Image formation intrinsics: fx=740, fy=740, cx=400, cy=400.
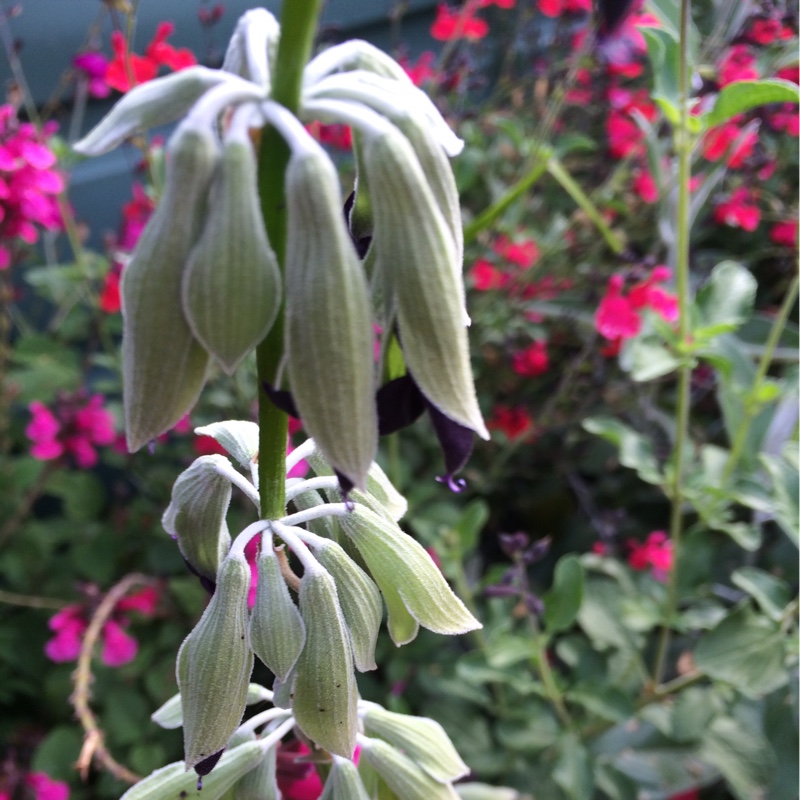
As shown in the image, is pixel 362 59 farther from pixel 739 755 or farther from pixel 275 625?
pixel 739 755

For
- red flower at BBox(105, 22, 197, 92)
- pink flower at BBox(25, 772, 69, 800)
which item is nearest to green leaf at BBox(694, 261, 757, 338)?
red flower at BBox(105, 22, 197, 92)

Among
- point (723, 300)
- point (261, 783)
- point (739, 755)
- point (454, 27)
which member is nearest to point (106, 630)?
point (261, 783)

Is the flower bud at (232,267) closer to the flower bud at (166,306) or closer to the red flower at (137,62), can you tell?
the flower bud at (166,306)

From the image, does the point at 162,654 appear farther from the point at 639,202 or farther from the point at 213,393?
the point at 639,202

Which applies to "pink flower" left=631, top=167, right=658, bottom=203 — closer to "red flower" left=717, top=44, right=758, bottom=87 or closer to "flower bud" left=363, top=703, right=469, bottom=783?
"red flower" left=717, top=44, right=758, bottom=87

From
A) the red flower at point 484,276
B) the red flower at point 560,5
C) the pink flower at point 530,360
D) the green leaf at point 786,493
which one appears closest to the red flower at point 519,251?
the red flower at point 484,276

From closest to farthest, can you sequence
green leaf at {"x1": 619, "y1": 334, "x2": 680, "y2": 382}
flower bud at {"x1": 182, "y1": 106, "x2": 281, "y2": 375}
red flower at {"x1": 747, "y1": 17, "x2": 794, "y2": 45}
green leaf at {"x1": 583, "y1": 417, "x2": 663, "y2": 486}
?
flower bud at {"x1": 182, "y1": 106, "x2": 281, "y2": 375}
green leaf at {"x1": 619, "y1": 334, "x2": 680, "y2": 382}
green leaf at {"x1": 583, "y1": 417, "x2": 663, "y2": 486}
red flower at {"x1": 747, "y1": 17, "x2": 794, "y2": 45}
